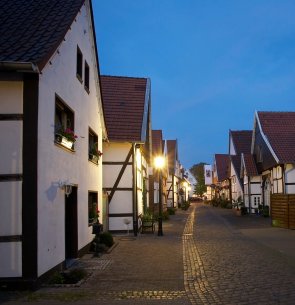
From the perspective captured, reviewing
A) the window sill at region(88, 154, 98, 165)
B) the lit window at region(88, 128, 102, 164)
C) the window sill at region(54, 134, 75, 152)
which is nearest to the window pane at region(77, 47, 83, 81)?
the window sill at region(54, 134, 75, 152)

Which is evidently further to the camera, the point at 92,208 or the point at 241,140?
the point at 241,140

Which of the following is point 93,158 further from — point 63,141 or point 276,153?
point 276,153

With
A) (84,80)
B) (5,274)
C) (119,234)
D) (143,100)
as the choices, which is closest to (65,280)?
(5,274)

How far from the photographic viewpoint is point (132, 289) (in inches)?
371

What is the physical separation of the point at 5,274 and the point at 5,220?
986 mm

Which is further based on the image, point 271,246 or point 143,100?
point 143,100

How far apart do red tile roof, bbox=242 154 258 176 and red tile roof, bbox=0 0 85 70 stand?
2883 centimetres

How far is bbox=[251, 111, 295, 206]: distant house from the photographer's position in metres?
29.4

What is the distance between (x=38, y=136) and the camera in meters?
9.42

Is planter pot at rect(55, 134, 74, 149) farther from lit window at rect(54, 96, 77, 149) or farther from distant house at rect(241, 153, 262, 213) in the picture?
distant house at rect(241, 153, 262, 213)

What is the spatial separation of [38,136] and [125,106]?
15319 mm

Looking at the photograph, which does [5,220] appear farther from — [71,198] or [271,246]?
[271,246]

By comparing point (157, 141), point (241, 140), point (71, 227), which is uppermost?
point (241, 140)

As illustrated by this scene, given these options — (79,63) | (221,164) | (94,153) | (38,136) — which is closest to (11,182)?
(38,136)
